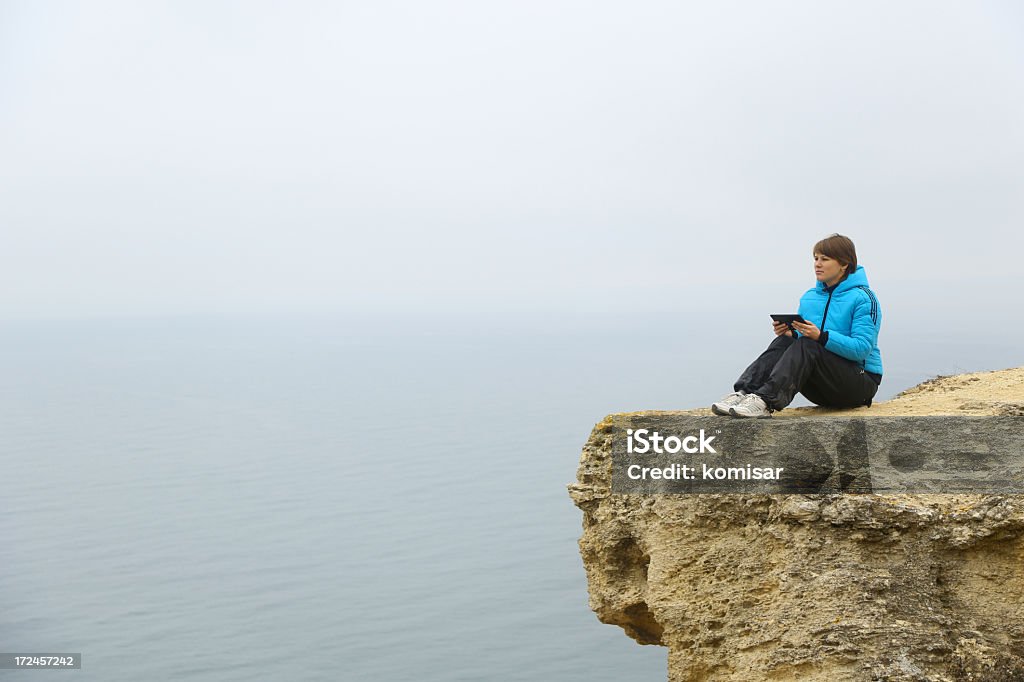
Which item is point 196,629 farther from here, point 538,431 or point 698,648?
point 538,431

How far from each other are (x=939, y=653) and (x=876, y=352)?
2.83 metres

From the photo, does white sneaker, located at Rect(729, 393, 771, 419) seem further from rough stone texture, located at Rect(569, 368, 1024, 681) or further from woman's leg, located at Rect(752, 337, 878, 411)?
rough stone texture, located at Rect(569, 368, 1024, 681)

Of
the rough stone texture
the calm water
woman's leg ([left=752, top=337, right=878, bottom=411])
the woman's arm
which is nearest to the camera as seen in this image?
the rough stone texture

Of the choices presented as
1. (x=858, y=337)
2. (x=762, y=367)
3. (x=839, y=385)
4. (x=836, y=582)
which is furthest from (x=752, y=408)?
(x=836, y=582)

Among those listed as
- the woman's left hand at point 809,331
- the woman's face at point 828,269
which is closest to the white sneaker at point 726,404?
the woman's left hand at point 809,331

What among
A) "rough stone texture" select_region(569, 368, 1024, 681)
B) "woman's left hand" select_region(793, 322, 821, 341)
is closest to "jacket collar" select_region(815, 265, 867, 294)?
"woman's left hand" select_region(793, 322, 821, 341)

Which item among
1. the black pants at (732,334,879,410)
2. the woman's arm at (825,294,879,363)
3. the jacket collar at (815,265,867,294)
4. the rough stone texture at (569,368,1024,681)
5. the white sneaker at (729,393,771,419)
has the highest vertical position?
the jacket collar at (815,265,867,294)

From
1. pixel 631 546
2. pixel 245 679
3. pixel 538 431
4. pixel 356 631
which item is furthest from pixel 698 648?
pixel 538 431

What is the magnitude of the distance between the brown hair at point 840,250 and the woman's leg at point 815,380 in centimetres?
77

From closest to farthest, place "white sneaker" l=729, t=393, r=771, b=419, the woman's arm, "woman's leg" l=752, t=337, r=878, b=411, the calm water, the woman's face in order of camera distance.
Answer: "white sneaker" l=729, t=393, r=771, b=419, "woman's leg" l=752, t=337, r=878, b=411, the woman's arm, the woman's face, the calm water

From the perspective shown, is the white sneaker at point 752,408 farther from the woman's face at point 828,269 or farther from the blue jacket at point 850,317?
the woman's face at point 828,269

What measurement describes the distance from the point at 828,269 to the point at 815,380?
93 cm

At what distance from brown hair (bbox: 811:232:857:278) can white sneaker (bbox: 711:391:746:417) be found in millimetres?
1499

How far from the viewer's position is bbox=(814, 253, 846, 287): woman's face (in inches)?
320
